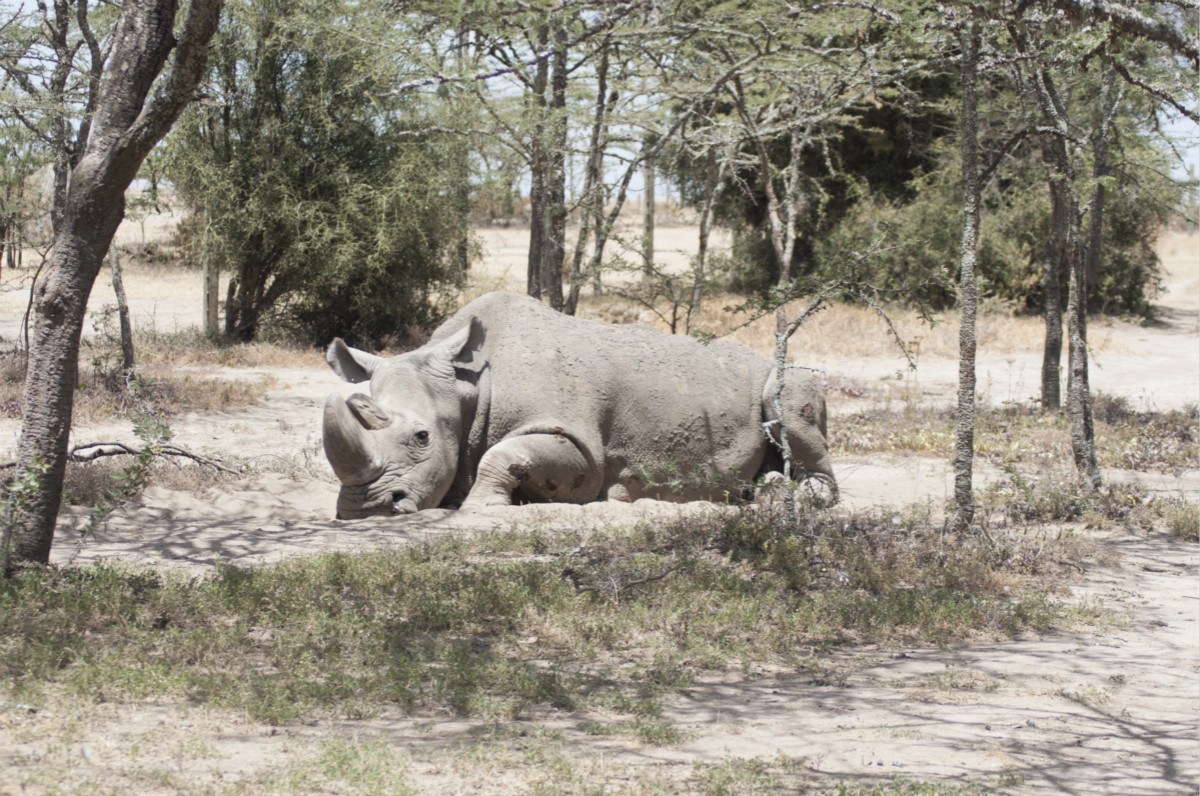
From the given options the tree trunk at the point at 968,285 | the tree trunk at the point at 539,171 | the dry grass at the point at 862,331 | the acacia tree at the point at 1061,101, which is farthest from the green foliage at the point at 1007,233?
the tree trunk at the point at 968,285

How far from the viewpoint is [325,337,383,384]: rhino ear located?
8.46m

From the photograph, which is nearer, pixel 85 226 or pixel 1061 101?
pixel 85 226

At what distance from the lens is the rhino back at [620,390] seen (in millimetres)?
8320

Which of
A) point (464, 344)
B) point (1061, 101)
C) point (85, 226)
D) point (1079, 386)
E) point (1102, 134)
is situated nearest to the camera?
point (85, 226)

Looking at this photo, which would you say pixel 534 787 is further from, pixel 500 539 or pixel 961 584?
pixel 961 584

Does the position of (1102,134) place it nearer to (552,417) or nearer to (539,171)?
(539,171)

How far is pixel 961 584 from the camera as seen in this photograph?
6520 mm

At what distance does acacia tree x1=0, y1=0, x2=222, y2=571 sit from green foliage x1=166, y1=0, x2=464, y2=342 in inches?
483

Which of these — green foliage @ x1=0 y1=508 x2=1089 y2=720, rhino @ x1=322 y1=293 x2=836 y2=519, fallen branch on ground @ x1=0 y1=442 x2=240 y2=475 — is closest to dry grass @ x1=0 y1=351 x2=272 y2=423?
fallen branch on ground @ x1=0 y1=442 x2=240 y2=475

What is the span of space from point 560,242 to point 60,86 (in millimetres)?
6296

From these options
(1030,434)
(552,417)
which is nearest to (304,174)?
(552,417)

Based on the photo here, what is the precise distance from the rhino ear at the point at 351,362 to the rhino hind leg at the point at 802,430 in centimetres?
327

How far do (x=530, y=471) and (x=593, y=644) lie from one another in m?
2.85

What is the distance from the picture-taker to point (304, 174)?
19047mm
